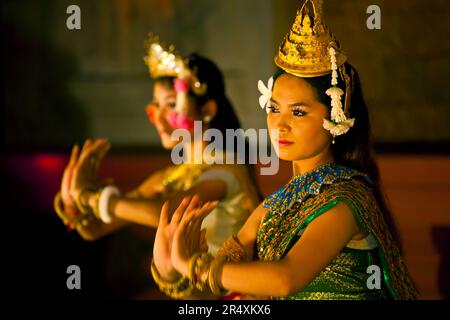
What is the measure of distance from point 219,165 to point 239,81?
1.27 m

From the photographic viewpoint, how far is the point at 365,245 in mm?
1917

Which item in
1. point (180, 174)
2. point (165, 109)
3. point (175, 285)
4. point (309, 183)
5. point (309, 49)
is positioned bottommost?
point (175, 285)

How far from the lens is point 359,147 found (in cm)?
200

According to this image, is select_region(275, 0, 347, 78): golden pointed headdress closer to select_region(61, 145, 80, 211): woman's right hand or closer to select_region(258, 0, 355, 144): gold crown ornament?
select_region(258, 0, 355, 144): gold crown ornament

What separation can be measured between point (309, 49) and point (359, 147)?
11.8 inches

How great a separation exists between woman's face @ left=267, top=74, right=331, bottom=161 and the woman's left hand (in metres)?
0.28

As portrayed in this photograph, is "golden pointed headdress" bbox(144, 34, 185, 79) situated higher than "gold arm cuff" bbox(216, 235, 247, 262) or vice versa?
"golden pointed headdress" bbox(144, 34, 185, 79)

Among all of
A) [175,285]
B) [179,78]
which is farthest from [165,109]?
[175,285]

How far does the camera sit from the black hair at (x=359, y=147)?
77.0 inches

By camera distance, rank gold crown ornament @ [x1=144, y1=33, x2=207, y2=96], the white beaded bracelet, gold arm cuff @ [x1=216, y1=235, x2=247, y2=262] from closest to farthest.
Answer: gold arm cuff @ [x1=216, y1=235, x2=247, y2=262], the white beaded bracelet, gold crown ornament @ [x1=144, y1=33, x2=207, y2=96]

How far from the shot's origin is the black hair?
1.96 m

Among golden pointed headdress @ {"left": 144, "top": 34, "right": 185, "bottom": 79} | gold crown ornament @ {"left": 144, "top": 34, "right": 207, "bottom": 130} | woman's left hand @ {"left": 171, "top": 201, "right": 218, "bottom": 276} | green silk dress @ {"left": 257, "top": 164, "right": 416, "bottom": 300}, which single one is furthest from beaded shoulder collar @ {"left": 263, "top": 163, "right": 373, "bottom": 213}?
golden pointed headdress @ {"left": 144, "top": 34, "right": 185, "bottom": 79}

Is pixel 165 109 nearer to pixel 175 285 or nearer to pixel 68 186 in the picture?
pixel 68 186

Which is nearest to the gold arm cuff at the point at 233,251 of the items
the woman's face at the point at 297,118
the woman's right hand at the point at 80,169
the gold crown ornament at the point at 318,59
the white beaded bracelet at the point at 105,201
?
the woman's face at the point at 297,118
